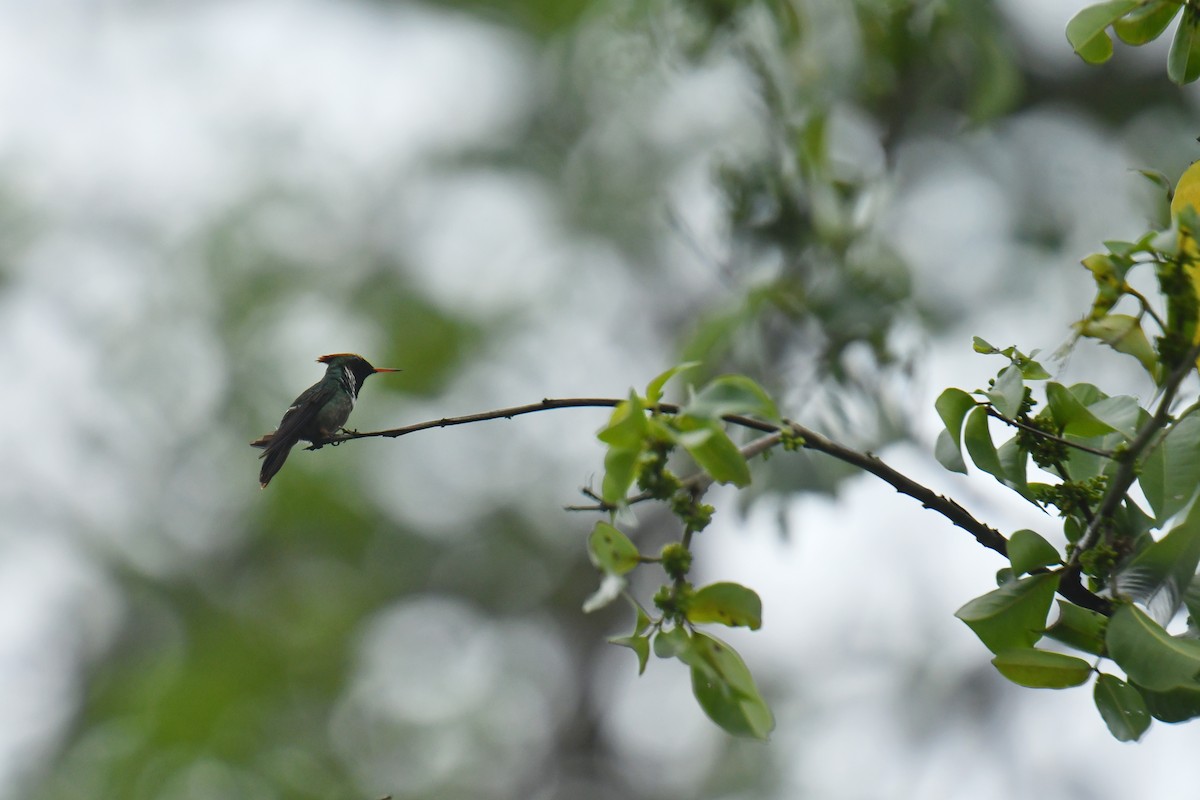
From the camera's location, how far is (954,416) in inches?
54.9

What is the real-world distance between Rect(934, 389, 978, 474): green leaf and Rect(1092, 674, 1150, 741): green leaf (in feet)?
1.00

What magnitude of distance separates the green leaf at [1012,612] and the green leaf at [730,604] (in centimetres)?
25

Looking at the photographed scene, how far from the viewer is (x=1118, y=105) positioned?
7.45 meters

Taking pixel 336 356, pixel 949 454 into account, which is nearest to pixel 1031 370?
pixel 949 454

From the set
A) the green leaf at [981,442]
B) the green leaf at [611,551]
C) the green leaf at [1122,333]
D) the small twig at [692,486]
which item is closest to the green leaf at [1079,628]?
the green leaf at [981,442]

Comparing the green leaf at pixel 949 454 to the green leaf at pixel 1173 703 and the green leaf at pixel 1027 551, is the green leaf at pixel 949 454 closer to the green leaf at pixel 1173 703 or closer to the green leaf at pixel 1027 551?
the green leaf at pixel 1027 551

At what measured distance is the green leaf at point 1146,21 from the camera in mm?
1395

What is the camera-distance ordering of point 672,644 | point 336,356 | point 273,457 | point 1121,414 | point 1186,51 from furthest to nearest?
point 336,356
point 273,457
point 1186,51
point 1121,414
point 672,644

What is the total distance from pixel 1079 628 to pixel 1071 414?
26 centimetres

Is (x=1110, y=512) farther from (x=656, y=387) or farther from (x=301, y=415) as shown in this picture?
(x=301, y=415)

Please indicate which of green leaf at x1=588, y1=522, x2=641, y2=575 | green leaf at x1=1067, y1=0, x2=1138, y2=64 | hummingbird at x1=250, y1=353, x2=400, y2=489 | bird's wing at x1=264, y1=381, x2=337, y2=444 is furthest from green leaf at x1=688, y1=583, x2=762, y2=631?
bird's wing at x1=264, y1=381, x2=337, y2=444

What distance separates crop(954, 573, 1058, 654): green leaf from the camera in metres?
1.29

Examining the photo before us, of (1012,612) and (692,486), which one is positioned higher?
(692,486)

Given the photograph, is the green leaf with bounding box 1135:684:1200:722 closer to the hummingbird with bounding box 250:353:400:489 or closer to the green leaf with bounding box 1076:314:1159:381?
the green leaf with bounding box 1076:314:1159:381
